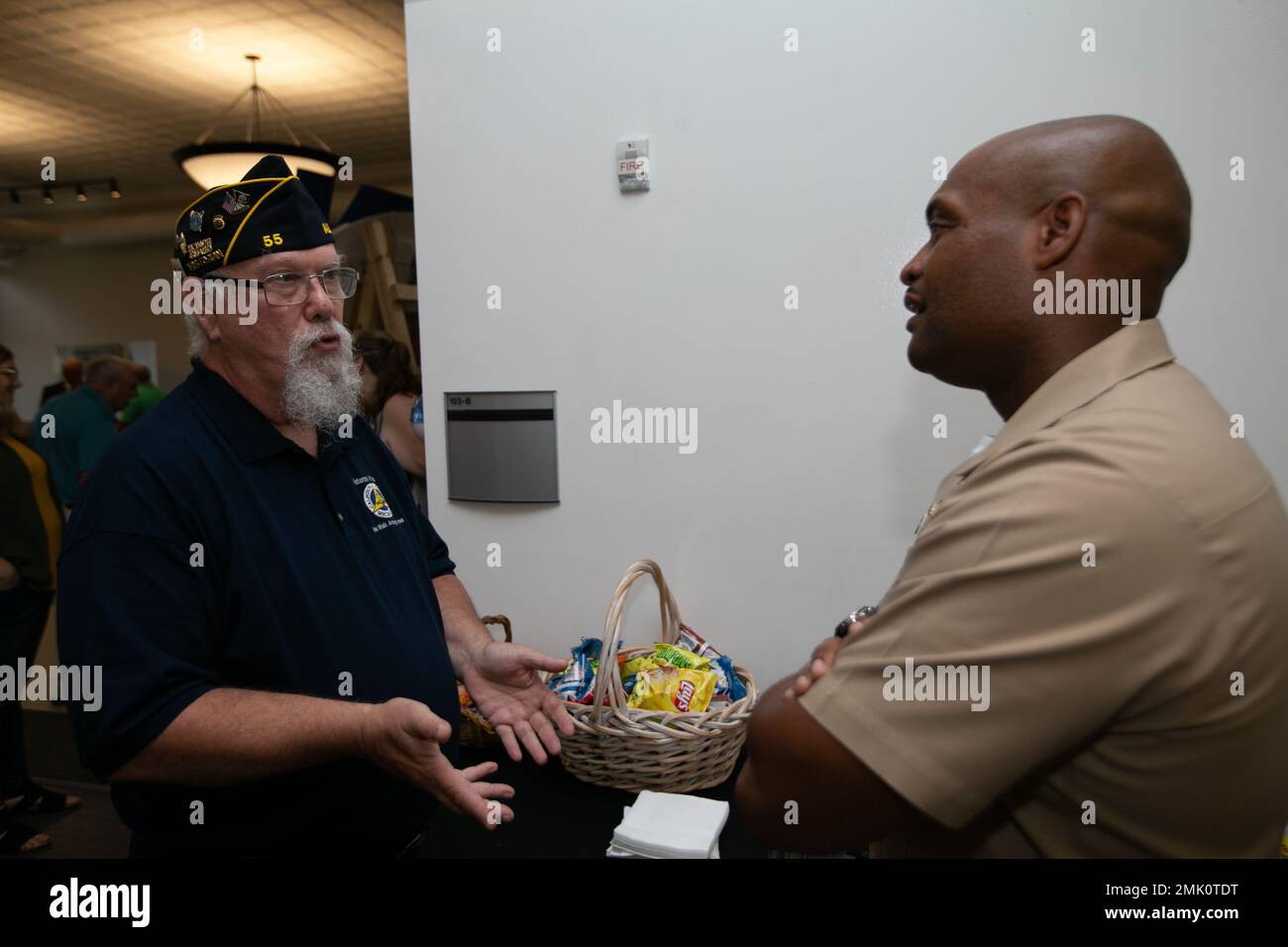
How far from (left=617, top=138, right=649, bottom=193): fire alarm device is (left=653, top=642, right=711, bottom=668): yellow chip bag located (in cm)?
111

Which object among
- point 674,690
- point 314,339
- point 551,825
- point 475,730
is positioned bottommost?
point 551,825

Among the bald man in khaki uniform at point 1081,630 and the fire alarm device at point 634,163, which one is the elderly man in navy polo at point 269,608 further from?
the fire alarm device at point 634,163

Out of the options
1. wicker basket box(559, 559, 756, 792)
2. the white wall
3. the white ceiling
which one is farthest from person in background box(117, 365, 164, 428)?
wicker basket box(559, 559, 756, 792)

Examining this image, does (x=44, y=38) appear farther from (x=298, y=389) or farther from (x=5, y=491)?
(x=298, y=389)

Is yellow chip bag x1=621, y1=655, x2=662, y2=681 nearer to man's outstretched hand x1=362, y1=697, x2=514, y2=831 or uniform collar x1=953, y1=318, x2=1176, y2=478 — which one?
man's outstretched hand x1=362, y1=697, x2=514, y2=831

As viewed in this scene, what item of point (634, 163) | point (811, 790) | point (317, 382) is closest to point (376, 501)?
point (317, 382)

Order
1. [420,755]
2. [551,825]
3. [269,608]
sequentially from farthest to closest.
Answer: [551,825], [269,608], [420,755]

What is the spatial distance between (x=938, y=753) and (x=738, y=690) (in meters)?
1.07

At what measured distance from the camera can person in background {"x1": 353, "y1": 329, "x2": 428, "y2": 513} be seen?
2711 mm

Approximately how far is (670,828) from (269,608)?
0.79 meters

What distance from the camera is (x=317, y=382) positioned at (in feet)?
4.09

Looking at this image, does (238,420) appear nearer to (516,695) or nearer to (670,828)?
(516,695)
